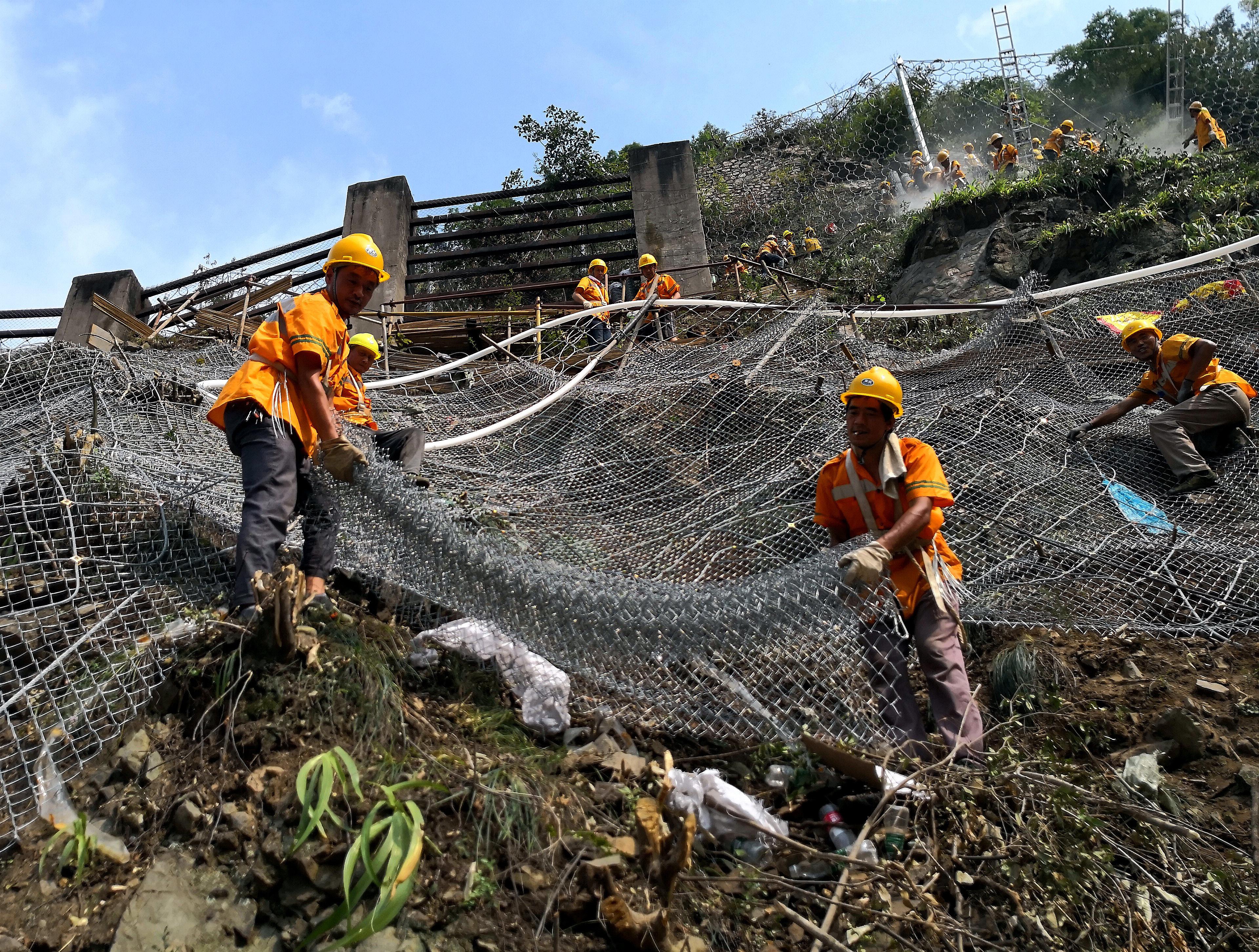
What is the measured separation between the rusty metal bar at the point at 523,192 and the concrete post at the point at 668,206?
0.31 metres

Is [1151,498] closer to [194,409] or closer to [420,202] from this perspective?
[194,409]

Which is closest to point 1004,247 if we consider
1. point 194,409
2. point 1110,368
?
point 1110,368


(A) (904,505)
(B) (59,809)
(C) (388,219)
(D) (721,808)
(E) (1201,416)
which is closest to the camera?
(B) (59,809)

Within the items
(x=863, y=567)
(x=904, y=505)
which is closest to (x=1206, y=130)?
(x=904, y=505)

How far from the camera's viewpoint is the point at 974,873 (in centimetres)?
239

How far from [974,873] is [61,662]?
258cm

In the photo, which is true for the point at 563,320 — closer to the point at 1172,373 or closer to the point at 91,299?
the point at 1172,373

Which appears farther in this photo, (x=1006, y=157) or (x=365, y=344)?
(x=1006, y=157)

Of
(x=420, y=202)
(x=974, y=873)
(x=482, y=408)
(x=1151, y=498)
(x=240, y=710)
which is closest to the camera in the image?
(x=974, y=873)

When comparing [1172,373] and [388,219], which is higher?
[388,219]

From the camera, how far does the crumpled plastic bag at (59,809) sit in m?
2.23

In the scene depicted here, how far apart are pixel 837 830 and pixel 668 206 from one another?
344 inches

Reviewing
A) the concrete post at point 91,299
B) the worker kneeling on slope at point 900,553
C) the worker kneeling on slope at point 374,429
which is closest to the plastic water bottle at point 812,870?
the worker kneeling on slope at point 900,553

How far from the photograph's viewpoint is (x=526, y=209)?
10.8m
